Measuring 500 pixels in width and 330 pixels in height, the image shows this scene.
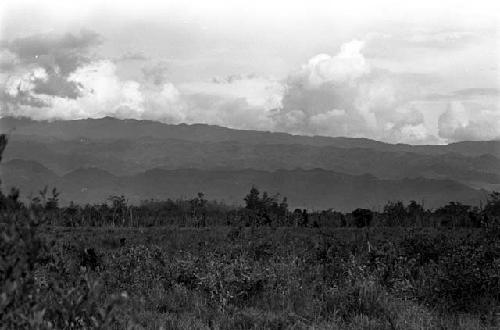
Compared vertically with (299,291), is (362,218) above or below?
below

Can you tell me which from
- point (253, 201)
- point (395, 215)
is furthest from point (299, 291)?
point (253, 201)

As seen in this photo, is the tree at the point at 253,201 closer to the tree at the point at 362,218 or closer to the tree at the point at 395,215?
the tree at the point at 395,215

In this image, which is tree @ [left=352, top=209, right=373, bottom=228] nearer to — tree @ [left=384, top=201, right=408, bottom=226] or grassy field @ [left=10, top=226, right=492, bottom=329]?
tree @ [left=384, top=201, right=408, bottom=226]

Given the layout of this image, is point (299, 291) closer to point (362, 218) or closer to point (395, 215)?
point (362, 218)

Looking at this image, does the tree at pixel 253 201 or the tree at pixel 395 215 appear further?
the tree at pixel 253 201

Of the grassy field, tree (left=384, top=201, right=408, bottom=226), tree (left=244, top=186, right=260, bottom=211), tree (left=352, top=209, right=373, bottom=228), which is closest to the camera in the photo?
the grassy field

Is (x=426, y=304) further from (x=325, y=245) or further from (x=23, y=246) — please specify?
(x=23, y=246)

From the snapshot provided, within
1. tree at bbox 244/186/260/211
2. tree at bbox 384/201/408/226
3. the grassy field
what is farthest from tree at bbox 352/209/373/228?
the grassy field

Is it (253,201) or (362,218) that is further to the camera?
(253,201)

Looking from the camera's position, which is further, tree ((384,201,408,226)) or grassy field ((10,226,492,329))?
tree ((384,201,408,226))

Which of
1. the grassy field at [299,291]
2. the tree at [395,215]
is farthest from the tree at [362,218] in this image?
the grassy field at [299,291]

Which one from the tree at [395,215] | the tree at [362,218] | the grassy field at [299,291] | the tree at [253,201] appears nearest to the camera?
the grassy field at [299,291]

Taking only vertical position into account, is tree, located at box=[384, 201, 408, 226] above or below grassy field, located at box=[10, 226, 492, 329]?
below

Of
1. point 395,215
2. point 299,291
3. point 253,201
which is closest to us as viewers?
point 299,291
